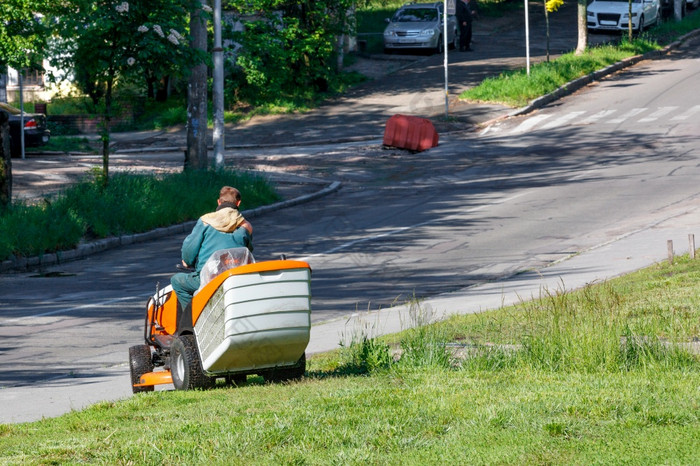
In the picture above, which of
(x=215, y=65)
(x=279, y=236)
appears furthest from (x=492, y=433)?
(x=215, y=65)

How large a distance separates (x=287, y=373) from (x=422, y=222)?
12.1 metres

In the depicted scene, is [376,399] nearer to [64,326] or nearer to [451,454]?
[451,454]

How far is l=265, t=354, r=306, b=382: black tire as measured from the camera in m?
8.70

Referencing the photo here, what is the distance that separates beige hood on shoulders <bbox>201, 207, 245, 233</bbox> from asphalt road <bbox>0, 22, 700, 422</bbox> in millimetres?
1852

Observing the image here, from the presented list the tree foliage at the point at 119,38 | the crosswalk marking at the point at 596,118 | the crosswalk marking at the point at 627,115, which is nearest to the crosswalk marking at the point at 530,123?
the crosswalk marking at the point at 596,118

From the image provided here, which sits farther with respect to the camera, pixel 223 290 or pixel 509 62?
pixel 509 62

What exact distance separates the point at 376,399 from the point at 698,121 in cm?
2644

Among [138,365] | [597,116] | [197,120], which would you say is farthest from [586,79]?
[138,365]

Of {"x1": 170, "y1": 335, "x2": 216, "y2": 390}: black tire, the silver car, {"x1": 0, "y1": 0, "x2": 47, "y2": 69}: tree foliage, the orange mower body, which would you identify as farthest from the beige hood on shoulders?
the silver car

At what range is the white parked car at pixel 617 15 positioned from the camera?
45406mm

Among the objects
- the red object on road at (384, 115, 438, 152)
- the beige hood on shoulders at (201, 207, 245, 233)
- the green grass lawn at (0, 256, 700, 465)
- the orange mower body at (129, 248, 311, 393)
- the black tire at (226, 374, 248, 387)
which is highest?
the red object on road at (384, 115, 438, 152)

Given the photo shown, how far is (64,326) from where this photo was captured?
12859 millimetres

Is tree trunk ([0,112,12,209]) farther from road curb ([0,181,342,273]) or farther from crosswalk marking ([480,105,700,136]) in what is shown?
crosswalk marking ([480,105,700,136])

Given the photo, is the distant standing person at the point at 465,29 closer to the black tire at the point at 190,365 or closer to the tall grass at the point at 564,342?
the tall grass at the point at 564,342
